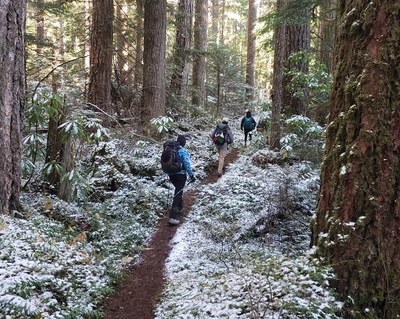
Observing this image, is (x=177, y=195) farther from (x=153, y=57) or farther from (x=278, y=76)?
(x=153, y=57)

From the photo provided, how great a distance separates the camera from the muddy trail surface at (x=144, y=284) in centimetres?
538

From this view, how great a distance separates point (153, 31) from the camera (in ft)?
45.2

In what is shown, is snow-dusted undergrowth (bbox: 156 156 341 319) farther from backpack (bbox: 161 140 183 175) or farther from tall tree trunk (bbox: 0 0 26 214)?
tall tree trunk (bbox: 0 0 26 214)

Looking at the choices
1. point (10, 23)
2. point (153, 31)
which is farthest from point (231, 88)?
point (10, 23)

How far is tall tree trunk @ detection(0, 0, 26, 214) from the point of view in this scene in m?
5.88

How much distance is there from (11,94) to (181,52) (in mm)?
13186

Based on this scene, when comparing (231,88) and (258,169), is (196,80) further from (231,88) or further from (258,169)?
(258,169)

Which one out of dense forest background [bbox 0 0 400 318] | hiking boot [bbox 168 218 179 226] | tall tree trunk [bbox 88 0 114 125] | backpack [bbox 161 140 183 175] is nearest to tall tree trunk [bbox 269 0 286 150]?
dense forest background [bbox 0 0 400 318]

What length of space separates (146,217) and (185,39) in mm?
11968

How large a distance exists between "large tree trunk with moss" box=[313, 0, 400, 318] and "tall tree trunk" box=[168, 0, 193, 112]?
1418 centimetres

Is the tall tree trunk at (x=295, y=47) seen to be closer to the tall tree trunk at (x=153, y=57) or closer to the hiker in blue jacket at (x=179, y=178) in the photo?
the tall tree trunk at (x=153, y=57)

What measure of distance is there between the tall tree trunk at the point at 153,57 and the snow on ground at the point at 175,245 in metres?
2.16

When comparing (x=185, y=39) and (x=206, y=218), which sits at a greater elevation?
(x=185, y=39)

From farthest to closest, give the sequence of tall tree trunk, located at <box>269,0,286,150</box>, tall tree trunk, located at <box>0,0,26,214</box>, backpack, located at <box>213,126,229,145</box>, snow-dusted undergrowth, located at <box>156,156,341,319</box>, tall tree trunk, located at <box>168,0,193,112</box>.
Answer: tall tree trunk, located at <box>168,0,193,112</box>, backpack, located at <box>213,126,229,145</box>, tall tree trunk, located at <box>269,0,286,150</box>, tall tree trunk, located at <box>0,0,26,214</box>, snow-dusted undergrowth, located at <box>156,156,341,319</box>
